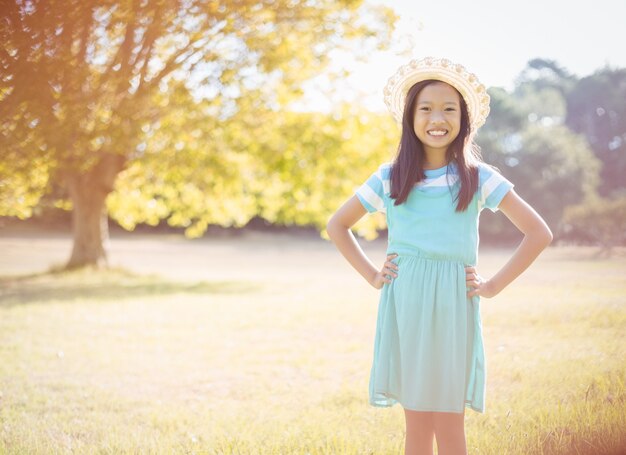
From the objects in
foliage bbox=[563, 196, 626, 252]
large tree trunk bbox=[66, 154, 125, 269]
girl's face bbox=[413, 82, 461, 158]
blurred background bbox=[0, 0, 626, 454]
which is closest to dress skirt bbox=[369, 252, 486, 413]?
girl's face bbox=[413, 82, 461, 158]

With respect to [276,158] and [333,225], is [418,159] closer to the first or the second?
[333,225]

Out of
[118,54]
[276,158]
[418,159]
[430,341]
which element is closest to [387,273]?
[430,341]

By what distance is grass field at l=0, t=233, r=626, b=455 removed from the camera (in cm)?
314

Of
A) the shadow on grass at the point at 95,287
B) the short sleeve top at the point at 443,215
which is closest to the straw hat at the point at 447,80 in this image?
the short sleeve top at the point at 443,215

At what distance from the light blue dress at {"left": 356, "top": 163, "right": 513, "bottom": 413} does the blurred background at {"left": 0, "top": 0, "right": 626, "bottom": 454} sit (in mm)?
397

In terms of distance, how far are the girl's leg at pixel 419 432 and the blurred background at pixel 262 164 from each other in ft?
2.05

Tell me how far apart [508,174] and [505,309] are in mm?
9261

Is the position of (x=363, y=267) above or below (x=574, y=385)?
above

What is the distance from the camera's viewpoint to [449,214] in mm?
2355

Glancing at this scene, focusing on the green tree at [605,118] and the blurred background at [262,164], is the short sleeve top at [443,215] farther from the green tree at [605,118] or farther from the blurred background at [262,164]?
the green tree at [605,118]

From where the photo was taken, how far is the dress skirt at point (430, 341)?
7.52ft

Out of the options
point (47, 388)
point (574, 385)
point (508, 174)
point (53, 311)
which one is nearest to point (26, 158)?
point (47, 388)

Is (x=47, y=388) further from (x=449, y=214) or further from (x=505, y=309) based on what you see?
(x=505, y=309)

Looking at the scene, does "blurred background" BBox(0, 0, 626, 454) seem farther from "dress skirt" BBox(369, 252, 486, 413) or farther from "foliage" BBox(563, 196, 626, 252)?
"dress skirt" BBox(369, 252, 486, 413)
